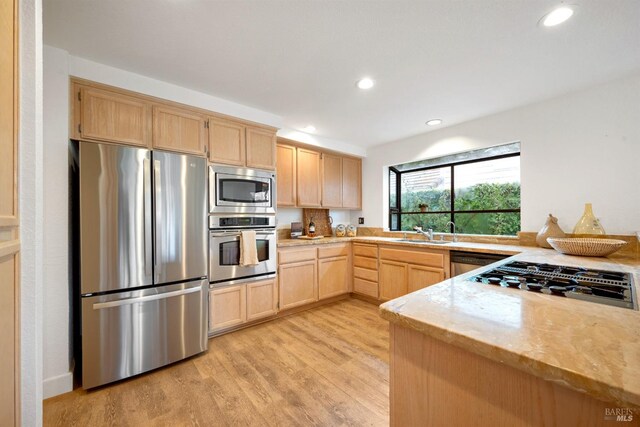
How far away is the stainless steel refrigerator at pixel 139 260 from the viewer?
1.68m

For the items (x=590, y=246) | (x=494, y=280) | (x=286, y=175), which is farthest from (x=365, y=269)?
(x=494, y=280)

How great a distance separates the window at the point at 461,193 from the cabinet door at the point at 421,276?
0.87 meters

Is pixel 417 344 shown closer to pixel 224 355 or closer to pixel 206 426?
pixel 206 426

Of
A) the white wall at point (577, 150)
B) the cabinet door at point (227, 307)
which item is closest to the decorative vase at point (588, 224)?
the white wall at point (577, 150)

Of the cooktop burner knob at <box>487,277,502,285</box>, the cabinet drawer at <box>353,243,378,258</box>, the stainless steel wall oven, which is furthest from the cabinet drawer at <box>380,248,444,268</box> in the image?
the cooktop burner knob at <box>487,277,502,285</box>

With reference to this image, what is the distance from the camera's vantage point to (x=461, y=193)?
328 cm

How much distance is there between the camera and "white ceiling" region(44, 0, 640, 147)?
4.49 feet

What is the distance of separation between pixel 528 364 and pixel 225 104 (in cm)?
270

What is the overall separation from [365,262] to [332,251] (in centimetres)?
50

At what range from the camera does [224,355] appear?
6.95 ft

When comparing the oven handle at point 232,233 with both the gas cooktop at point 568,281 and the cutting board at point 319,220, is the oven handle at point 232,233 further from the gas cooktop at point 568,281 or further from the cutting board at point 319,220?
the gas cooktop at point 568,281

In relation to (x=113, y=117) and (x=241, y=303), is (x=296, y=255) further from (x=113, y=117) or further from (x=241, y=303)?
(x=113, y=117)

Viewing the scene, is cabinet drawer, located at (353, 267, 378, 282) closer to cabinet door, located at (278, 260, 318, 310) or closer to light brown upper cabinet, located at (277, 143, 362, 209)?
cabinet door, located at (278, 260, 318, 310)

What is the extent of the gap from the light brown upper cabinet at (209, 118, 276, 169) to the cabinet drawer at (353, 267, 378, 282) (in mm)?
1853
